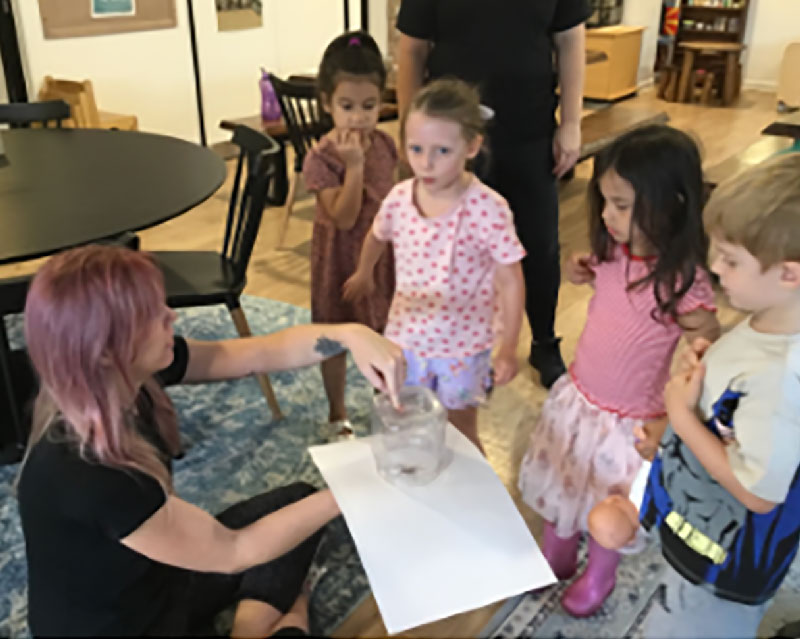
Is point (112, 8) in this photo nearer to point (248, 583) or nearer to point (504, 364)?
point (504, 364)

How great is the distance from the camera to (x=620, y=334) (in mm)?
1409

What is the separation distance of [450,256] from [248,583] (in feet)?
2.40

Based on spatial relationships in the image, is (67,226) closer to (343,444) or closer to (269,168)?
(269,168)

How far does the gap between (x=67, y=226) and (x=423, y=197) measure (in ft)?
2.46

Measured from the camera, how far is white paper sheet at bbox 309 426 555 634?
1014mm

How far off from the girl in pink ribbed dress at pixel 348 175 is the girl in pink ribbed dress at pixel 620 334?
564 mm

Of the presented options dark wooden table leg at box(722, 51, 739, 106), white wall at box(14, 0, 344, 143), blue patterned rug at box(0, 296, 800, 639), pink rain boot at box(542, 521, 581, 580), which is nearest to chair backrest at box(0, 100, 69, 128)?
blue patterned rug at box(0, 296, 800, 639)

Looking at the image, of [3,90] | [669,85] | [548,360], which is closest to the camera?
[548,360]

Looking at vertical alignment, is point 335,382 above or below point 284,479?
above

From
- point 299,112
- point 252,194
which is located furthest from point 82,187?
point 299,112

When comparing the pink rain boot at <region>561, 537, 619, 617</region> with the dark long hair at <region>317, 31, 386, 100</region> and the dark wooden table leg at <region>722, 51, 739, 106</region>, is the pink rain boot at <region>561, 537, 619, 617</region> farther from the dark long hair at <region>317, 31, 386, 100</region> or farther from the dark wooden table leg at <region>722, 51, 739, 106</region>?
the dark wooden table leg at <region>722, 51, 739, 106</region>

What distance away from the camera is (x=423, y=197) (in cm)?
158

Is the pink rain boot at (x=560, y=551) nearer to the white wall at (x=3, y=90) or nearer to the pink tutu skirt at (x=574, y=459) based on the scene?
the pink tutu skirt at (x=574, y=459)

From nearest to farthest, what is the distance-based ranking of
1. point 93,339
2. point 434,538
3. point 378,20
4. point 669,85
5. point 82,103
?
point 93,339
point 434,538
point 82,103
point 378,20
point 669,85
